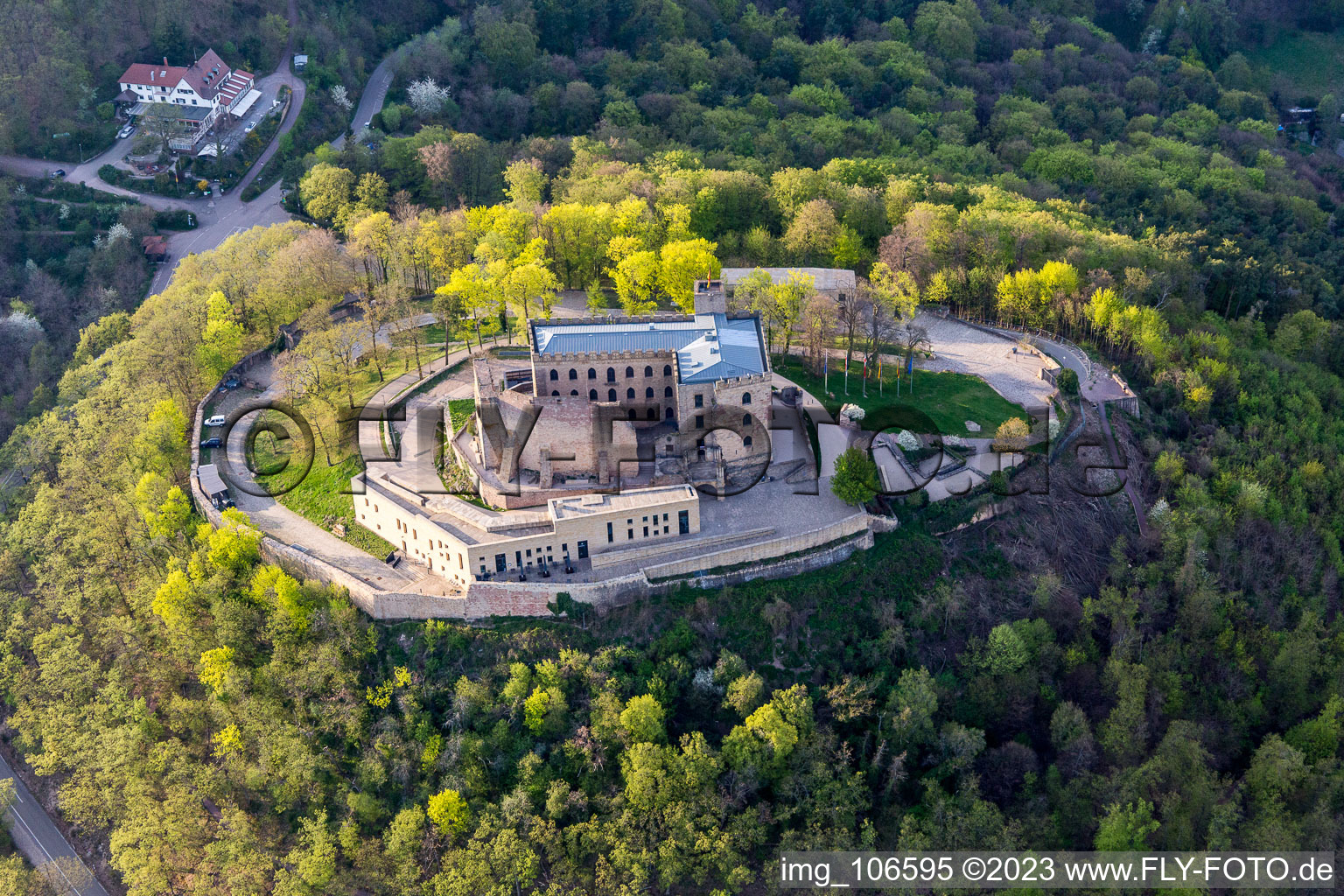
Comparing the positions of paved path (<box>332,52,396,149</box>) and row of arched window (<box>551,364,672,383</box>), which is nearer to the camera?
row of arched window (<box>551,364,672,383</box>)

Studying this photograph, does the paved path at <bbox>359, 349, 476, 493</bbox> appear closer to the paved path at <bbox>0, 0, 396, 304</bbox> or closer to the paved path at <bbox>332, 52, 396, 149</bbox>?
the paved path at <bbox>0, 0, 396, 304</bbox>

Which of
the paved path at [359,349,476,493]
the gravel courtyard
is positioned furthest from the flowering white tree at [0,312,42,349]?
the gravel courtyard

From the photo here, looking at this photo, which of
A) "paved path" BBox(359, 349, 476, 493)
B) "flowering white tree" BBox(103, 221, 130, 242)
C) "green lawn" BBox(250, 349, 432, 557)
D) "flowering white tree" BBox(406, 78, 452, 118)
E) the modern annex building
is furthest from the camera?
"flowering white tree" BBox(406, 78, 452, 118)

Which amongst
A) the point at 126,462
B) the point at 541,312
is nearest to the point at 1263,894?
the point at 541,312

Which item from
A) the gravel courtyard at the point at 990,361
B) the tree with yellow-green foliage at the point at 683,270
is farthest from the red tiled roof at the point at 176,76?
the gravel courtyard at the point at 990,361

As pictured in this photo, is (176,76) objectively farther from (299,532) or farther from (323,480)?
(299,532)

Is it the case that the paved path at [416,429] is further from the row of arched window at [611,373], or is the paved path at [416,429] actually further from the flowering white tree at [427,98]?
the flowering white tree at [427,98]

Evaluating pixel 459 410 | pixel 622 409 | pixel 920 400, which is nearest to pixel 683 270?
pixel 622 409
